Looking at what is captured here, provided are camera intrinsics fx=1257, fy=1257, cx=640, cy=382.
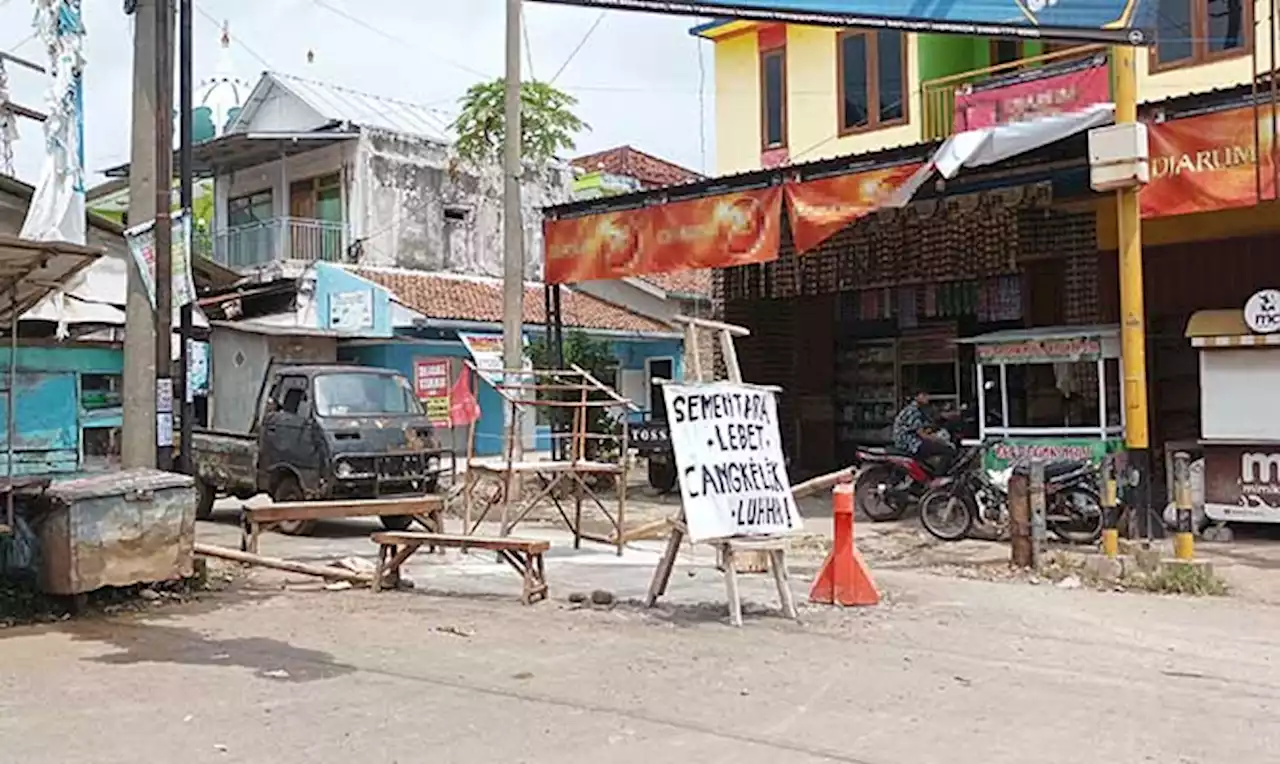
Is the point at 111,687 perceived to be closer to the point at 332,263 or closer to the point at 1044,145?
the point at 1044,145

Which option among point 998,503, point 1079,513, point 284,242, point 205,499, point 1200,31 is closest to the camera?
point 1079,513

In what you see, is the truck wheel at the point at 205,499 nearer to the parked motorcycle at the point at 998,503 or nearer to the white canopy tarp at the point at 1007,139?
the parked motorcycle at the point at 998,503

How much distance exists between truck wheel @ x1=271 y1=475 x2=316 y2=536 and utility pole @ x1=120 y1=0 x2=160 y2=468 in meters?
4.68

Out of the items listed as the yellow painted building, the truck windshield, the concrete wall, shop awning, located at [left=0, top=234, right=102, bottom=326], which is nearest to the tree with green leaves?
the concrete wall

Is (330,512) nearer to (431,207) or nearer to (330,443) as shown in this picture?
(330,443)

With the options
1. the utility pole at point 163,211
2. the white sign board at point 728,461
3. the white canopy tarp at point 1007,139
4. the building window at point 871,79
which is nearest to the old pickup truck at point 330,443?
the utility pole at point 163,211

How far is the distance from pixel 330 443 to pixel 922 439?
22.4ft

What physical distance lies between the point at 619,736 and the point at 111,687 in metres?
2.96

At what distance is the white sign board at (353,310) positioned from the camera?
25.7 m

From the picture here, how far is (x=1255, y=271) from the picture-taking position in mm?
15422

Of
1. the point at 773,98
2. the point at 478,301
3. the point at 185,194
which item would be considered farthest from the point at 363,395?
the point at 478,301

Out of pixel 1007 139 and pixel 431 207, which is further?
pixel 431 207

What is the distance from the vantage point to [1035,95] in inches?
607

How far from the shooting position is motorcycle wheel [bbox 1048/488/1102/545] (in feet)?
41.5
